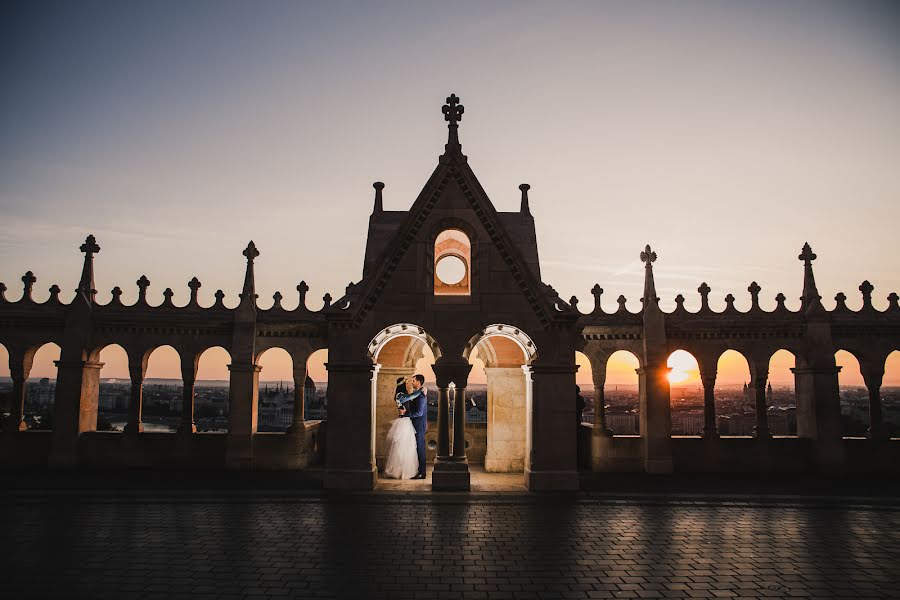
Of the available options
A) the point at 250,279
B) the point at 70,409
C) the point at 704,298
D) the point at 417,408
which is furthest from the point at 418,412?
the point at 70,409

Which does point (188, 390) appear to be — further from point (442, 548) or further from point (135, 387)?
point (442, 548)

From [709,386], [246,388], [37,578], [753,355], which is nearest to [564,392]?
[709,386]

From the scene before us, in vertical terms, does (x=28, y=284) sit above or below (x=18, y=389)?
above

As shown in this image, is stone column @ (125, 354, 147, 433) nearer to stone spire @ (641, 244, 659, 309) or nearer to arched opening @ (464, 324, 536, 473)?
arched opening @ (464, 324, 536, 473)

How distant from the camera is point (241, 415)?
20.8 metres

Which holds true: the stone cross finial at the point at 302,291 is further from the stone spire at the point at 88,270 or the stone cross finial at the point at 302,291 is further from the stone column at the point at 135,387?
the stone spire at the point at 88,270

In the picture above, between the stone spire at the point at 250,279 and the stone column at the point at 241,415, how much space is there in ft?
7.66

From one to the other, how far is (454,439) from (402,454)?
7.83 ft

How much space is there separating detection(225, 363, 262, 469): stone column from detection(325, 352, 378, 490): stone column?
5025mm

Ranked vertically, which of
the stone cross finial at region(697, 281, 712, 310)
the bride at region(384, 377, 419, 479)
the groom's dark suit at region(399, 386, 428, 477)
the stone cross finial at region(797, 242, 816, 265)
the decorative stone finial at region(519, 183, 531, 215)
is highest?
the decorative stone finial at region(519, 183, 531, 215)

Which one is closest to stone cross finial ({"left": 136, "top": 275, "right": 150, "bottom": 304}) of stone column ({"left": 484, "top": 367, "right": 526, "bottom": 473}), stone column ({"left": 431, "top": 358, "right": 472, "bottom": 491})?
stone column ({"left": 431, "top": 358, "right": 472, "bottom": 491})

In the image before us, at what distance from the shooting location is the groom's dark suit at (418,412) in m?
19.2

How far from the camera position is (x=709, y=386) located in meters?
21.3

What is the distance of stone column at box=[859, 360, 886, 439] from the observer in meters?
20.8
